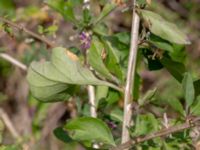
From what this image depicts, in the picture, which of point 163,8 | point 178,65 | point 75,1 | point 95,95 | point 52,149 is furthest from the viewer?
point 163,8

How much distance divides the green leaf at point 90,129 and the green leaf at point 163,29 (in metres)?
0.22

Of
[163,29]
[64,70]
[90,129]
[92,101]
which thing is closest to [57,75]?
[64,70]

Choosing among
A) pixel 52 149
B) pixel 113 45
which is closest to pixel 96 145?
pixel 113 45

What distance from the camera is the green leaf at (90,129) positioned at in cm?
119

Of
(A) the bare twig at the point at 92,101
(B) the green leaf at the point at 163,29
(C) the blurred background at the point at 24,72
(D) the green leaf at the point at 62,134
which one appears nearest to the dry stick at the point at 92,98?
(A) the bare twig at the point at 92,101

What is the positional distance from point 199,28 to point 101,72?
7.38ft

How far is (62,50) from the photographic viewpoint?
3.95 feet

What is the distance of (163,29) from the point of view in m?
1.16

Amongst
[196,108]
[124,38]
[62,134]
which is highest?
[124,38]

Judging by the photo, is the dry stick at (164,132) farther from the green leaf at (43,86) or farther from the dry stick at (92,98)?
the dry stick at (92,98)

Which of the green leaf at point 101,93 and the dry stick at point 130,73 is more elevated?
the dry stick at point 130,73

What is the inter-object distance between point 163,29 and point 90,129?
251 mm

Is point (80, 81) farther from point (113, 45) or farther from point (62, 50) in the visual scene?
point (113, 45)

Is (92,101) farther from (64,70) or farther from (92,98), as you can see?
(64,70)
